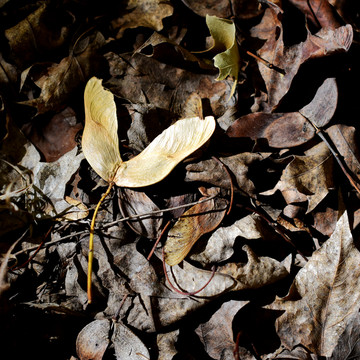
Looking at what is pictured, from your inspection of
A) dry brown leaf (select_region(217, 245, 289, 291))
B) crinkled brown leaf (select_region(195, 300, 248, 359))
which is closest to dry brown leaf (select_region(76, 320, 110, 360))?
crinkled brown leaf (select_region(195, 300, 248, 359))

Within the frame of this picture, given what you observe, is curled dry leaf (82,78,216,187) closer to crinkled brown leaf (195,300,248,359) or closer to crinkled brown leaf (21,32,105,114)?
crinkled brown leaf (21,32,105,114)

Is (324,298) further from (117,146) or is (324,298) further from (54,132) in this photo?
(54,132)

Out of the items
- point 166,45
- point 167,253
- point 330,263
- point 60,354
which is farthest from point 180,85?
point 60,354

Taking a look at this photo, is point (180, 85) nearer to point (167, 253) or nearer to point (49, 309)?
point (167, 253)

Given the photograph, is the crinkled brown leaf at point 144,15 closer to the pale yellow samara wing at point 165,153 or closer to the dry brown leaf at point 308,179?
the pale yellow samara wing at point 165,153

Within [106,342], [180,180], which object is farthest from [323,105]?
[106,342]

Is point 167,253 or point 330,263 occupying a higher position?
point 167,253

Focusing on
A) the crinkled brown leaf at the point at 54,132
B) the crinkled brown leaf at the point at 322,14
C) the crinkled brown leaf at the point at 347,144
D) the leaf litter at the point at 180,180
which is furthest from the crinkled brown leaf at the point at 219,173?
the crinkled brown leaf at the point at 322,14
